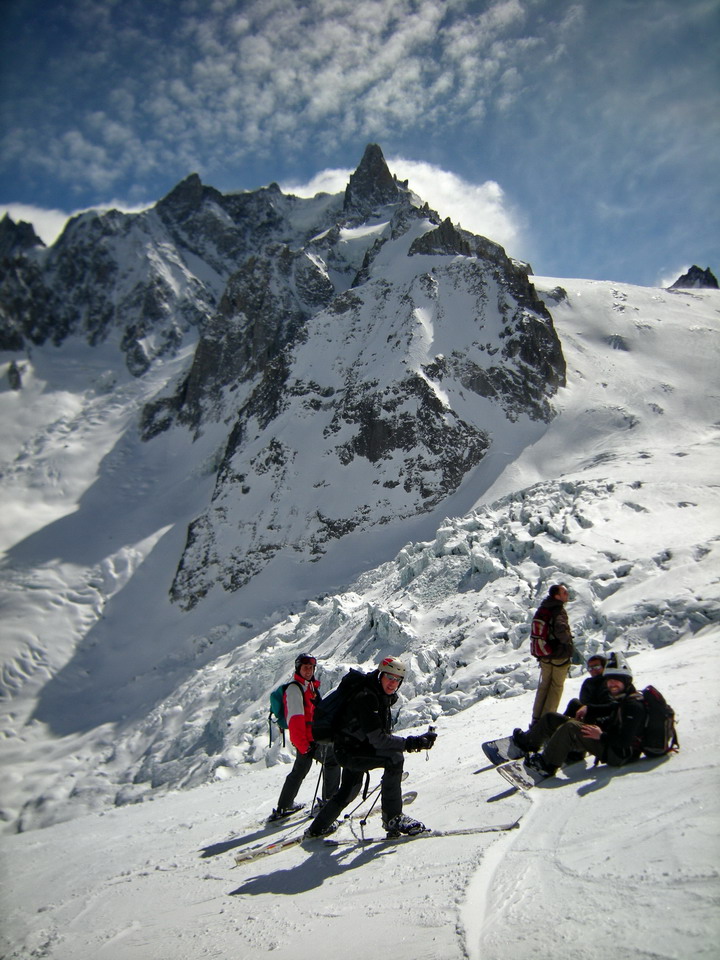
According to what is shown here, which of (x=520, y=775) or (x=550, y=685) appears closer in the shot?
(x=520, y=775)

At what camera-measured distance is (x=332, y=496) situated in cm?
4016

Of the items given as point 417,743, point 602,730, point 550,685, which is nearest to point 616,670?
point 602,730

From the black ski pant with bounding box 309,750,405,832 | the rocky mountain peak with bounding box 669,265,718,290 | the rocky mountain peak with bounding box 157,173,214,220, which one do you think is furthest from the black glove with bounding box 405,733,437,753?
the rocky mountain peak with bounding box 157,173,214,220

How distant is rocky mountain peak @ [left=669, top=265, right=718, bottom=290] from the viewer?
3228 inches

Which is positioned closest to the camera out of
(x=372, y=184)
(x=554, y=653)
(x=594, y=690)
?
(x=594, y=690)

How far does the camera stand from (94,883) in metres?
6.01

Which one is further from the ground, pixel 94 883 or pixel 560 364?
pixel 560 364

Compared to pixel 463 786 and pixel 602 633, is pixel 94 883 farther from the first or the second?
pixel 602 633

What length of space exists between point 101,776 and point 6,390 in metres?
61.5

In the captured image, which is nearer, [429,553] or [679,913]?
[679,913]

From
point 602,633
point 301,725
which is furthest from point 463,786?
point 602,633

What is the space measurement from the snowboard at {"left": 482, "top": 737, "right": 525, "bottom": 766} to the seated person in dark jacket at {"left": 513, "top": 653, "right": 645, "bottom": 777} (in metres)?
0.22

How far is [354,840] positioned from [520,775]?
1.68 meters

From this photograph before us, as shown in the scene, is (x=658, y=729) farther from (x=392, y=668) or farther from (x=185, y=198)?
(x=185, y=198)
